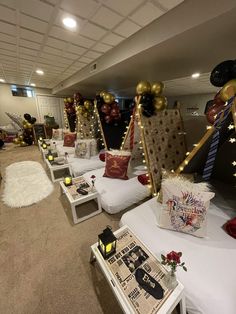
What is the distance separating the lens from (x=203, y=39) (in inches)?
64.9

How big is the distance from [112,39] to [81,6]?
0.74m

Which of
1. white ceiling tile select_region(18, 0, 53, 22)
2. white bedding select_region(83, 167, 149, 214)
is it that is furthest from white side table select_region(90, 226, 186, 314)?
white ceiling tile select_region(18, 0, 53, 22)

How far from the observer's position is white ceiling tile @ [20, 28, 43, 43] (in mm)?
2037

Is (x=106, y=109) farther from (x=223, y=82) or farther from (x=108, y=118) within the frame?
(x=223, y=82)

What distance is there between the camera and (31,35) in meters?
2.13

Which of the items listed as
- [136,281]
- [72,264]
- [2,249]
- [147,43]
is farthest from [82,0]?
[2,249]

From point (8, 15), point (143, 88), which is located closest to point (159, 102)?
point (143, 88)

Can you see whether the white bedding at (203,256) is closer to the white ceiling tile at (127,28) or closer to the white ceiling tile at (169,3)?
the white ceiling tile at (169,3)

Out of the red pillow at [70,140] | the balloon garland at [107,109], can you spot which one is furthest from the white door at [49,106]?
the balloon garland at [107,109]

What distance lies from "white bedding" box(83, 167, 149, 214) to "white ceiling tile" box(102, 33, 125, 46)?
2087mm

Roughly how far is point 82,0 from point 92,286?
2.65 m

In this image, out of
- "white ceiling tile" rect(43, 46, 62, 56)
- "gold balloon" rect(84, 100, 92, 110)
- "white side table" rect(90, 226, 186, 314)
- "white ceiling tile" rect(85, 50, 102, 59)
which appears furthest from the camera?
"gold balloon" rect(84, 100, 92, 110)

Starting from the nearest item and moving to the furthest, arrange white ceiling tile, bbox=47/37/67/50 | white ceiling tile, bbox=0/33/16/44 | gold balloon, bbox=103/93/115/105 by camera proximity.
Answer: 1. white ceiling tile, bbox=0/33/16/44
2. white ceiling tile, bbox=47/37/67/50
3. gold balloon, bbox=103/93/115/105

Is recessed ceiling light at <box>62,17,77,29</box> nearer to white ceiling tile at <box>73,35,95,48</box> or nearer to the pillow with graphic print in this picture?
white ceiling tile at <box>73,35,95,48</box>
